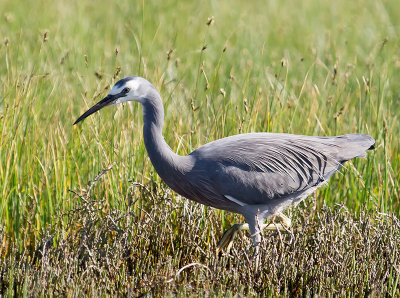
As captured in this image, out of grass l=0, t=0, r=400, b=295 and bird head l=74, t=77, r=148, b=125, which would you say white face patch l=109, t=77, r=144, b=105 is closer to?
bird head l=74, t=77, r=148, b=125

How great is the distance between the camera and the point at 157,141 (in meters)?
3.92

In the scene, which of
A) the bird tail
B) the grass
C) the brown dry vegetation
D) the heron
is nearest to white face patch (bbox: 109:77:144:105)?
the heron

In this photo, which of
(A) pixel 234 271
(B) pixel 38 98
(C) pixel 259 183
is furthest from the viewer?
(B) pixel 38 98

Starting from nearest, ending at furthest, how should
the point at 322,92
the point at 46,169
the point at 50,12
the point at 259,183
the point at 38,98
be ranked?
the point at 259,183
the point at 46,169
the point at 38,98
the point at 322,92
the point at 50,12

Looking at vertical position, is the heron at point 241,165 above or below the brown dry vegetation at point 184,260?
above

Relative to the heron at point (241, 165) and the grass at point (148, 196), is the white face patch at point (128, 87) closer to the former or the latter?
the heron at point (241, 165)

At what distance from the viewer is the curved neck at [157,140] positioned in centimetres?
390

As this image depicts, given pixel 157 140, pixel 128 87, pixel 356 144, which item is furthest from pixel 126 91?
pixel 356 144

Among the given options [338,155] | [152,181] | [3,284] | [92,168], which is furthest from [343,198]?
[3,284]

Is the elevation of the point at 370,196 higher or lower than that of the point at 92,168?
lower

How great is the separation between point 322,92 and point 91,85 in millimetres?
2245

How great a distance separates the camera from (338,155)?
4293 millimetres

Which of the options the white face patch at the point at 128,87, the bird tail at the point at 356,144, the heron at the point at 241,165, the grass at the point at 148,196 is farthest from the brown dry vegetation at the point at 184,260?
the white face patch at the point at 128,87

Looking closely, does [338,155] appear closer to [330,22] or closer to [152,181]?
[152,181]
